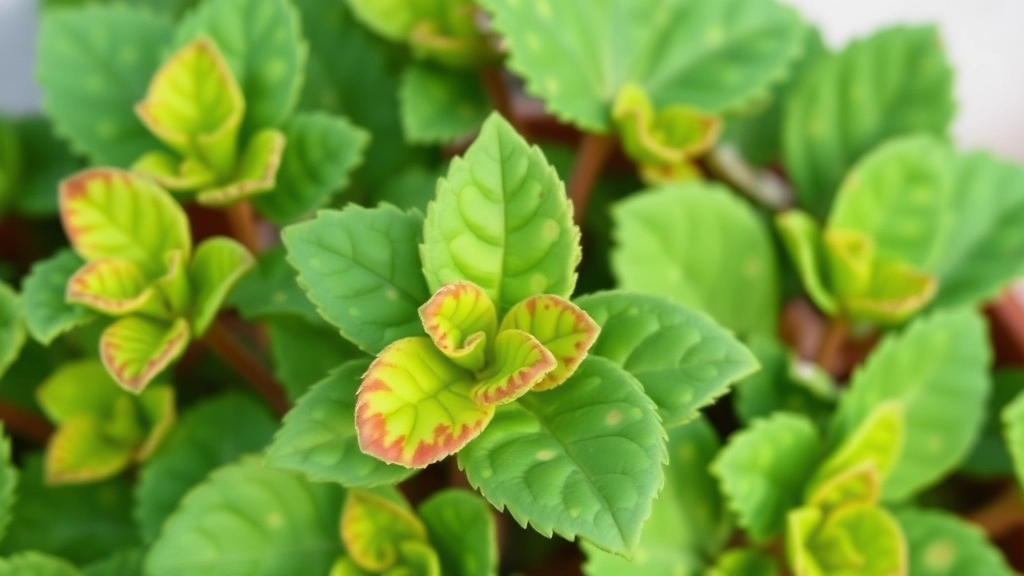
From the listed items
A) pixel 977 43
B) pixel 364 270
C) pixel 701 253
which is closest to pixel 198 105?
pixel 364 270

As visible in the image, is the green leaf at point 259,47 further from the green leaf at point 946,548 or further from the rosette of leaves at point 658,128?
the green leaf at point 946,548

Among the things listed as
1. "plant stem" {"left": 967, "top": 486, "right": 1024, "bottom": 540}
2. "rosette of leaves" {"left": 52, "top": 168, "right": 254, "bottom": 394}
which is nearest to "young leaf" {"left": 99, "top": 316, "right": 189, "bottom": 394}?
"rosette of leaves" {"left": 52, "top": 168, "right": 254, "bottom": 394}

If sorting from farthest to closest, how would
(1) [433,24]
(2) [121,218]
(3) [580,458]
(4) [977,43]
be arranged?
(4) [977,43], (1) [433,24], (2) [121,218], (3) [580,458]

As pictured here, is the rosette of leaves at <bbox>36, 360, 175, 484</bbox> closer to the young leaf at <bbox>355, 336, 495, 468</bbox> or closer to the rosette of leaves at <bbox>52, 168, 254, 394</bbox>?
the rosette of leaves at <bbox>52, 168, 254, 394</bbox>

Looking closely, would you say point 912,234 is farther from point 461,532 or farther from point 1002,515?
point 461,532

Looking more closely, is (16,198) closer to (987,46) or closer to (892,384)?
(892,384)

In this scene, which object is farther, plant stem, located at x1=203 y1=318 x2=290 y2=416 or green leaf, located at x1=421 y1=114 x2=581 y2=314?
plant stem, located at x1=203 y1=318 x2=290 y2=416
